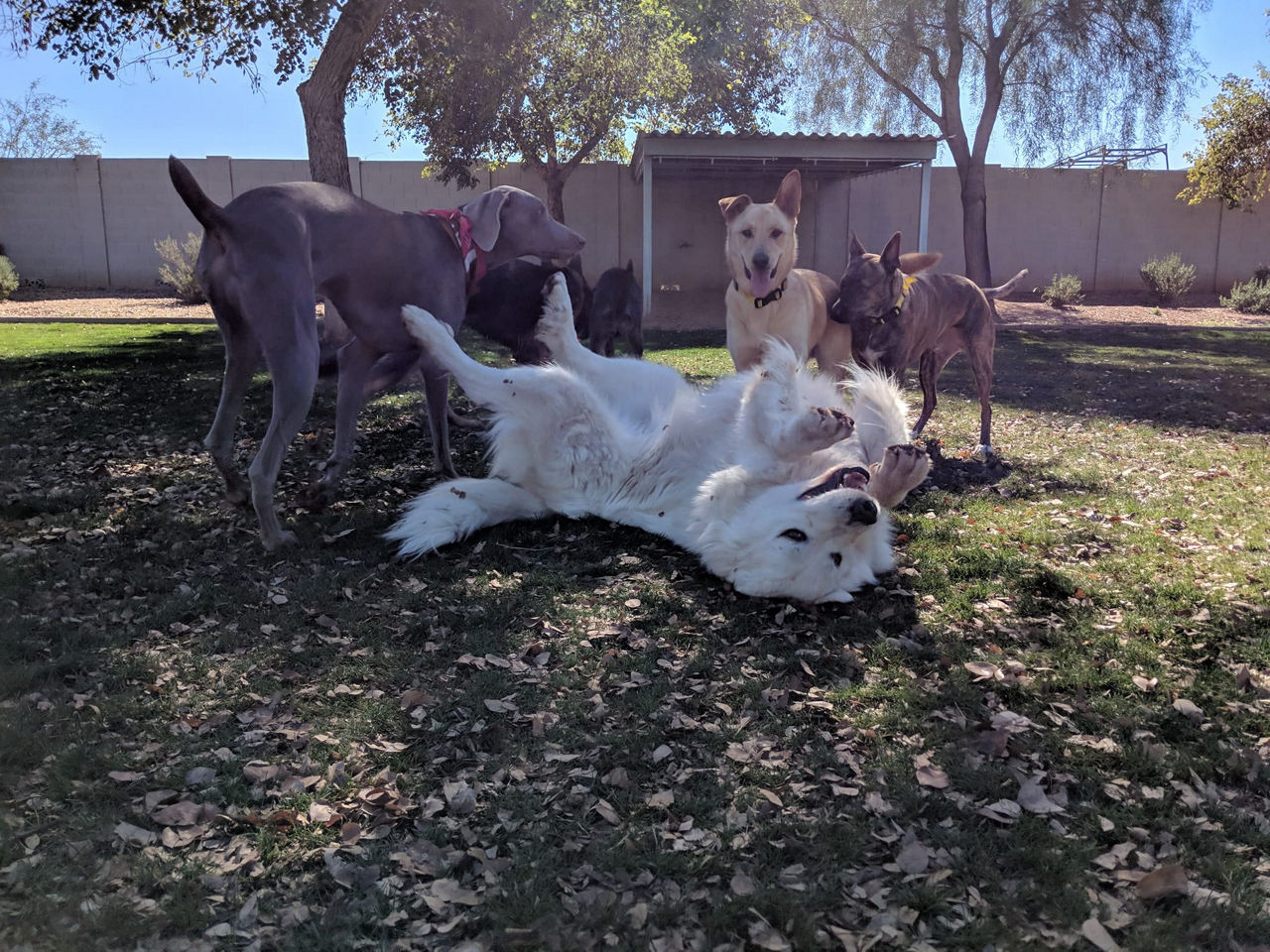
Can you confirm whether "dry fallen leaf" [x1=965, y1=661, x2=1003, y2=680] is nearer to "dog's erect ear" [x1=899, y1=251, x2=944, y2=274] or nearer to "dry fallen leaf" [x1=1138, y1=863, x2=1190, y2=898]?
"dry fallen leaf" [x1=1138, y1=863, x2=1190, y2=898]

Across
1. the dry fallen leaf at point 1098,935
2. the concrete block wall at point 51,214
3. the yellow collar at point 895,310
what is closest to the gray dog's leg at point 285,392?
the dry fallen leaf at point 1098,935

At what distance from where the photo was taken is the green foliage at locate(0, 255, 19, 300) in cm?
1809

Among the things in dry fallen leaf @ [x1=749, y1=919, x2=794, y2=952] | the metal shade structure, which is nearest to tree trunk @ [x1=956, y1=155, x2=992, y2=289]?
the metal shade structure

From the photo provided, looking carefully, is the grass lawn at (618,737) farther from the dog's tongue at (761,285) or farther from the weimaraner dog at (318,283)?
the dog's tongue at (761,285)

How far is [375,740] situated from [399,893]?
2.28 feet

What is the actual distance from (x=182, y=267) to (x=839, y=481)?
18.6 meters

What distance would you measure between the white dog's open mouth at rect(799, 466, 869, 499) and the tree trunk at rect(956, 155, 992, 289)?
17912mm

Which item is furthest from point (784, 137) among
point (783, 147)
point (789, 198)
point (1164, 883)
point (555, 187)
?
point (1164, 883)

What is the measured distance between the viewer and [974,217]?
19609 mm

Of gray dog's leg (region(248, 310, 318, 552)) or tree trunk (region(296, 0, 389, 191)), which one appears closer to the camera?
gray dog's leg (region(248, 310, 318, 552))

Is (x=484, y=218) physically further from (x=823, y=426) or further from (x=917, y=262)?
(x=917, y=262)

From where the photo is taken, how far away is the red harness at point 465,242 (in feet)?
16.6

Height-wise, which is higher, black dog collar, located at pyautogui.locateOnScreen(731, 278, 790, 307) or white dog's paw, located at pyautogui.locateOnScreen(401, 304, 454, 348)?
black dog collar, located at pyautogui.locateOnScreen(731, 278, 790, 307)

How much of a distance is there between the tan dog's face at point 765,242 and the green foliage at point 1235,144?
17.4 meters
